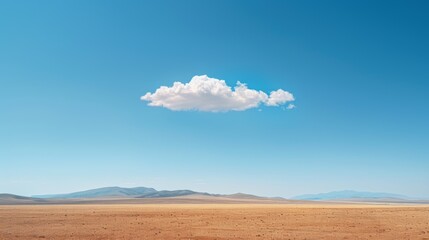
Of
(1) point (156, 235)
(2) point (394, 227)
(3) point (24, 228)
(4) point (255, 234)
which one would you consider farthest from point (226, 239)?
(3) point (24, 228)

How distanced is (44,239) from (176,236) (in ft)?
41.8

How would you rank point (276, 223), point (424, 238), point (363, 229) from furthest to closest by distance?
point (276, 223)
point (363, 229)
point (424, 238)

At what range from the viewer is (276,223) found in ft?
155

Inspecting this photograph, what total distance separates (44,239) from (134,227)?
10.9 meters

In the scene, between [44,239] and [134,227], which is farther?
[134,227]

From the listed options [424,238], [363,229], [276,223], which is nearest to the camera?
[424,238]

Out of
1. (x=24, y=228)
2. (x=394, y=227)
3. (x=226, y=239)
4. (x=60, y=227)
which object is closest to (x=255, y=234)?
(x=226, y=239)

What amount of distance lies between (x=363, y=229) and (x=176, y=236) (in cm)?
2169

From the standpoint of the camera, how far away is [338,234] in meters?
37.9

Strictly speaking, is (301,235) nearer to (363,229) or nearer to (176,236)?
(363,229)

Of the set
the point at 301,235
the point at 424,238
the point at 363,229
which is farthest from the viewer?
the point at 363,229

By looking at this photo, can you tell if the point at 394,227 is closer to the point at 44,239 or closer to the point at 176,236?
the point at 176,236

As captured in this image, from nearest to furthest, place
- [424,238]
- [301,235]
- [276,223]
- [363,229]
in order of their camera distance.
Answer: [424,238], [301,235], [363,229], [276,223]

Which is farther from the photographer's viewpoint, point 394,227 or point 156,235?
point 394,227
